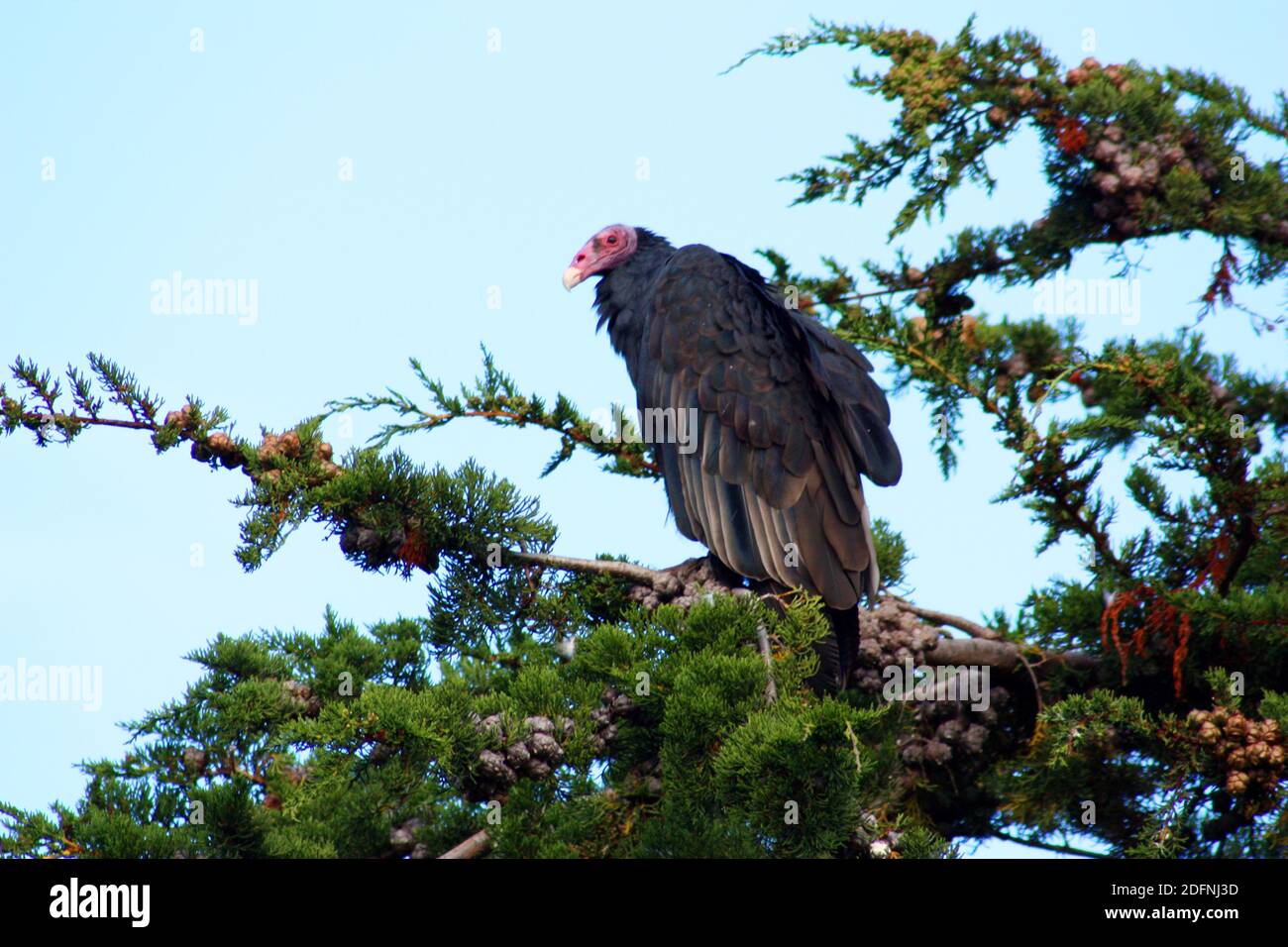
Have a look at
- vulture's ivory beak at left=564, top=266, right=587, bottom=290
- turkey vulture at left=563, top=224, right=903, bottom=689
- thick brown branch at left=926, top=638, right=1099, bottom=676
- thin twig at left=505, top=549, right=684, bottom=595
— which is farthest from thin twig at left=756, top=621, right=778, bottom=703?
vulture's ivory beak at left=564, top=266, right=587, bottom=290

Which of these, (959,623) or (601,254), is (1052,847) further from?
(601,254)

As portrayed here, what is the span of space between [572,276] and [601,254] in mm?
198

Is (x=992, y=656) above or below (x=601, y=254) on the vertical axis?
below

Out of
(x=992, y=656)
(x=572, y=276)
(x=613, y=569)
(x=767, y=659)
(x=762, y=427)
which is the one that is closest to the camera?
(x=767, y=659)

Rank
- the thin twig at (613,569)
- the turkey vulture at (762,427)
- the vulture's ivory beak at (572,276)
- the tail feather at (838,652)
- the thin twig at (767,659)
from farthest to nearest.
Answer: the vulture's ivory beak at (572,276) → the turkey vulture at (762,427) → the tail feather at (838,652) → the thin twig at (613,569) → the thin twig at (767,659)

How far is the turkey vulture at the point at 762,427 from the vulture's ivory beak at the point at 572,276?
1.79ft

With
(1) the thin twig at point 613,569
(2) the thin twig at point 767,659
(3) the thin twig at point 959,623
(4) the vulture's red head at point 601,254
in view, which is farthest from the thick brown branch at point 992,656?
(4) the vulture's red head at point 601,254

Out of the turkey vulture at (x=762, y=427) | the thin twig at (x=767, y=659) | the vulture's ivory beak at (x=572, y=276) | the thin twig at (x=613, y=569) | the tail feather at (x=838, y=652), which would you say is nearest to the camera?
the thin twig at (x=767, y=659)

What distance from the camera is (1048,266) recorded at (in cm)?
484

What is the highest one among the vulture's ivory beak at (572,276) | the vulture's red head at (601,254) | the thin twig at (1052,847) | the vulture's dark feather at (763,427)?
the vulture's red head at (601,254)

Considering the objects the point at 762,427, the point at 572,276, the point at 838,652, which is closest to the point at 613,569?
the point at 838,652

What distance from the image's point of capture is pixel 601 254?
20.7 ft

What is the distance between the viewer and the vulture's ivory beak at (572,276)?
20.4 feet

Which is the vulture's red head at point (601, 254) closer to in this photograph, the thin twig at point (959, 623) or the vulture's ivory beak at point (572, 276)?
the vulture's ivory beak at point (572, 276)
